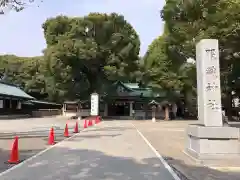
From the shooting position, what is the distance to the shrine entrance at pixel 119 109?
178ft

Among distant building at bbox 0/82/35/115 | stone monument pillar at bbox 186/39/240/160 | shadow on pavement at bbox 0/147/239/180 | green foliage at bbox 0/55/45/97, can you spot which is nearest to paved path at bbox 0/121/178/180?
shadow on pavement at bbox 0/147/239/180

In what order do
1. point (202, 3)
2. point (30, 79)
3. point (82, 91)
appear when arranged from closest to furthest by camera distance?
point (202, 3)
point (82, 91)
point (30, 79)

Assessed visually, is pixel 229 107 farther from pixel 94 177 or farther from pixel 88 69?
pixel 94 177

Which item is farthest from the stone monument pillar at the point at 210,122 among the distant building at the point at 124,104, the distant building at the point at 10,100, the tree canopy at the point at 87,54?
the distant building at the point at 10,100

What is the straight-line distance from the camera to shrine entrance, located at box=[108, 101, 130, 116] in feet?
178

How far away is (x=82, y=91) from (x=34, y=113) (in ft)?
52.8

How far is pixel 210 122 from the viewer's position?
418 inches

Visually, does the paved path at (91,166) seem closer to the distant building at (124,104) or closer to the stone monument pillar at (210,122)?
the stone monument pillar at (210,122)

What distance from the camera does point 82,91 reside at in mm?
44844

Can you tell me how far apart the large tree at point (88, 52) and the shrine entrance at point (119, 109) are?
8672 millimetres

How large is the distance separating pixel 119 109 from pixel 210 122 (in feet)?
149

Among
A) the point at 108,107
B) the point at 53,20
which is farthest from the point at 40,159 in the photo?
the point at 108,107

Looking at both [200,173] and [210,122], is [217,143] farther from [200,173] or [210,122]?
[200,173]

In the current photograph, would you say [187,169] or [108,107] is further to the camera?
[108,107]
